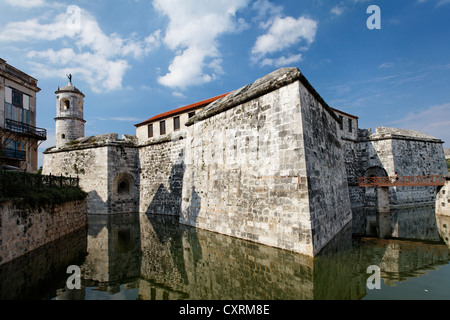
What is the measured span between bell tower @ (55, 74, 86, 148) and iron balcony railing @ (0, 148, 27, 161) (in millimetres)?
5540

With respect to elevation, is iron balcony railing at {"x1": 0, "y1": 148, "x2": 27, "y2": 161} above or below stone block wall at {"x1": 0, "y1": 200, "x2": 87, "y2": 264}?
above

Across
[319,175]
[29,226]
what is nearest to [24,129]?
[29,226]

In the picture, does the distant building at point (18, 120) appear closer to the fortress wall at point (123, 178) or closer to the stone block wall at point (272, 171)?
the fortress wall at point (123, 178)

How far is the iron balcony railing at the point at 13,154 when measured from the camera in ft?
42.3

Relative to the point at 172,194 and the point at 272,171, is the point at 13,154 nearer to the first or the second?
the point at 172,194

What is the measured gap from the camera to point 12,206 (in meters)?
6.51

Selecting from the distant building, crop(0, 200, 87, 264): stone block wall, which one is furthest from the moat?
the distant building

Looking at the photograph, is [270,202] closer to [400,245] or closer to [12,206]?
[400,245]

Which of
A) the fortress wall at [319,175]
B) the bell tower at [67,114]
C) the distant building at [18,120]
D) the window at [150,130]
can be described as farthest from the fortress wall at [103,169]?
the fortress wall at [319,175]

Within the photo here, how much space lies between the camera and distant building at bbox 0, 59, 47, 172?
1312 cm

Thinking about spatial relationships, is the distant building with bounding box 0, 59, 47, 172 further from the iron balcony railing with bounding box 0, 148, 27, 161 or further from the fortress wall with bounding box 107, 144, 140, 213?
the fortress wall with bounding box 107, 144, 140, 213

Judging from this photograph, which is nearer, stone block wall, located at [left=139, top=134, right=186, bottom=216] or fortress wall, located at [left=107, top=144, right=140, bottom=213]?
stone block wall, located at [left=139, top=134, right=186, bottom=216]

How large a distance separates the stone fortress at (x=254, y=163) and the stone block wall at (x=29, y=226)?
510cm
